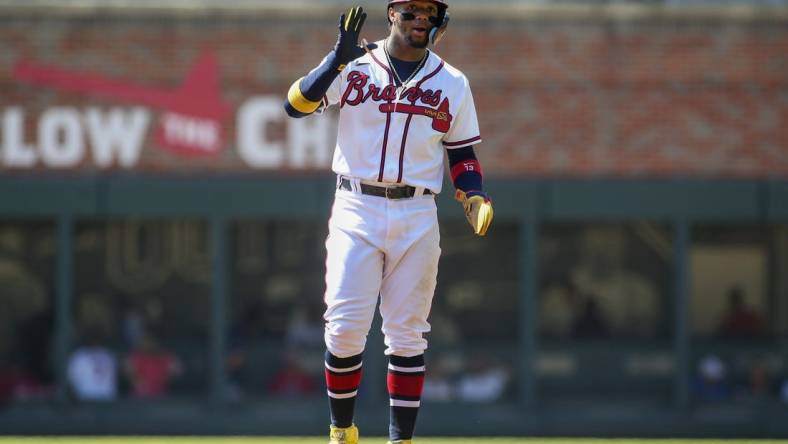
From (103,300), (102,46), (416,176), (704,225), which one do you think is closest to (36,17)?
(102,46)

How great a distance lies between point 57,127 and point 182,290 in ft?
6.67

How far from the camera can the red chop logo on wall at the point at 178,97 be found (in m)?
12.4

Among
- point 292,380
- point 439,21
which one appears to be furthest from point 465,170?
point 292,380

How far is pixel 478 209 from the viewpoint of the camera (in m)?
5.48

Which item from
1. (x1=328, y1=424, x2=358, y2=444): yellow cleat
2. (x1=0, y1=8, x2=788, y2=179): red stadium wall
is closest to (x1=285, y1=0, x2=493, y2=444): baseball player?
(x1=328, y1=424, x2=358, y2=444): yellow cleat

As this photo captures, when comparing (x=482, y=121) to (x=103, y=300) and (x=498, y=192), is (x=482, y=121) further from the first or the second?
(x=103, y=300)

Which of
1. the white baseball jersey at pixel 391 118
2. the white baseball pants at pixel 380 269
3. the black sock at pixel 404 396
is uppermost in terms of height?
the white baseball jersey at pixel 391 118

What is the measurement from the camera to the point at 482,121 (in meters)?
12.4

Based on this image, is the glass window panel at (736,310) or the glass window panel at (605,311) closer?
the glass window panel at (736,310)

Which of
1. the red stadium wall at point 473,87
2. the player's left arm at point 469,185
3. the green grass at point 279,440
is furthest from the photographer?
the red stadium wall at point 473,87

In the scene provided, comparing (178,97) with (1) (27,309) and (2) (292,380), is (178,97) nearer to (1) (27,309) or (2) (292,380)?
(1) (27,309)

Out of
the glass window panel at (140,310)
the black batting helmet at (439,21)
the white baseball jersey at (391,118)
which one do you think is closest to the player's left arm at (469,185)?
the white baseball jersey at (391,118)

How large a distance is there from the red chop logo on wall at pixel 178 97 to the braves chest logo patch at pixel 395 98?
23.4 ft

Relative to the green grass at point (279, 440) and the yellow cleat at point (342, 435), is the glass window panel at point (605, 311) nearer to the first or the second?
the green grass at point (279, 440)
